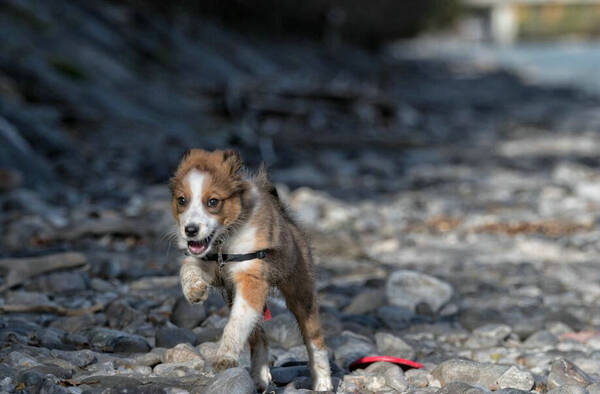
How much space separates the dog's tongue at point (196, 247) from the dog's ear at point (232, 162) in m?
0.39

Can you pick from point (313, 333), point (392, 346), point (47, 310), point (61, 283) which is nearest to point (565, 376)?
point (392, 346)

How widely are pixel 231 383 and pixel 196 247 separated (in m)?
0.65

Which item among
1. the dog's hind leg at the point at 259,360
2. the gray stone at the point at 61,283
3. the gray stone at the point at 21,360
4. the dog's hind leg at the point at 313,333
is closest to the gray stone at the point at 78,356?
the gray stone at the point at 21,360

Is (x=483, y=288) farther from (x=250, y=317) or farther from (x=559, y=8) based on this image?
A: (x=559, y=8)

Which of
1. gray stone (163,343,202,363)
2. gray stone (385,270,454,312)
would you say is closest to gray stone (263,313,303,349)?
gray stone (163,343,202,363)

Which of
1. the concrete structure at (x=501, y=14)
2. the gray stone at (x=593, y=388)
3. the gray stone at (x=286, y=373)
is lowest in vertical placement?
the gray stone at (x=593, y=388)

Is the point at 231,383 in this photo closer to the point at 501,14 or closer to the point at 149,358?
the point at 149,358

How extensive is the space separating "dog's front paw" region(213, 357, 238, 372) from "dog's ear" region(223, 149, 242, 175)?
88 cm

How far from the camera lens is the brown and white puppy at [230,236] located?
4.10 meters

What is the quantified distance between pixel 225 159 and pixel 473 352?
2742 mm

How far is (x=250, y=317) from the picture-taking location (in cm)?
413

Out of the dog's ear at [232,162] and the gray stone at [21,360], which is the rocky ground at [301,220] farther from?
the dog's ear at [232,162]

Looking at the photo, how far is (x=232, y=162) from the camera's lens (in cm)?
422

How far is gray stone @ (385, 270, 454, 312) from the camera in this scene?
23.3 feet
